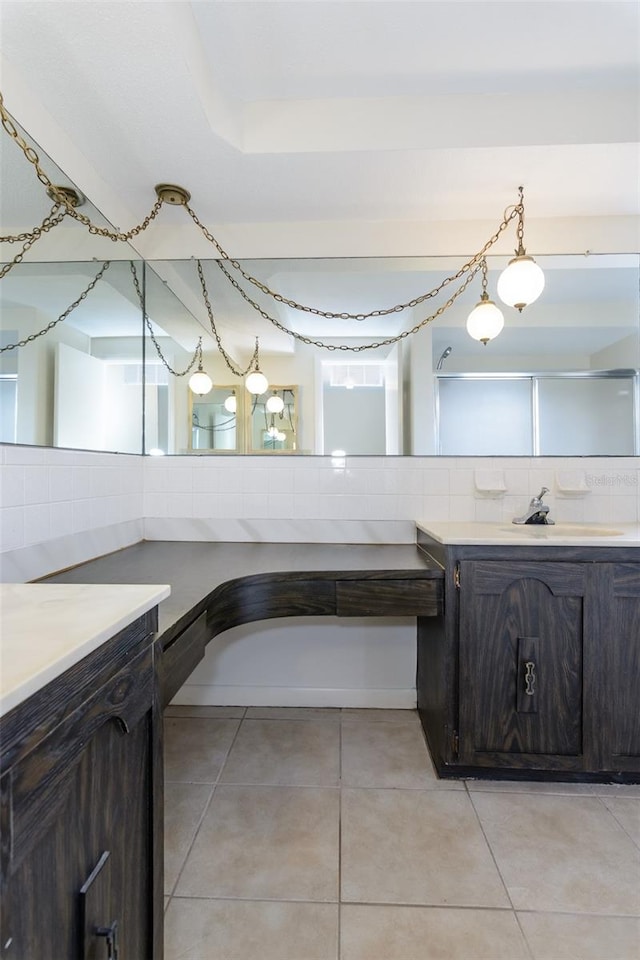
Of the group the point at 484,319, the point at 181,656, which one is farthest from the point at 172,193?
the point at 181,656

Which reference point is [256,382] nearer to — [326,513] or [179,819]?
[326,513]

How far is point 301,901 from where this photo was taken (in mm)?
1239

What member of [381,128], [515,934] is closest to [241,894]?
[515,934]

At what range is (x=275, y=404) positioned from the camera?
88.9 inches

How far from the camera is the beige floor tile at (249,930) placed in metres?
1.10

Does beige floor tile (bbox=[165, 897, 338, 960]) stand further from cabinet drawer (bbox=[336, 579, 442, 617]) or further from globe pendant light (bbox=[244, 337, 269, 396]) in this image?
globe pendant light (bbox=[244, 337, 269, 396])

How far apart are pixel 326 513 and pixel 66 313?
136cm

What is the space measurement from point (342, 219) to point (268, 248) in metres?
0.38

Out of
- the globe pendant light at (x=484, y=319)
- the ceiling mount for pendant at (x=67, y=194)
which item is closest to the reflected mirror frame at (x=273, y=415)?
the globe pendant light at (x=484, y=319)

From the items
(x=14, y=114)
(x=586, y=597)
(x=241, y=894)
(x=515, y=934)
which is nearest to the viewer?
(x=515, y=934)

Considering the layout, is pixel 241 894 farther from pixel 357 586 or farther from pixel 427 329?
pixel 427 329

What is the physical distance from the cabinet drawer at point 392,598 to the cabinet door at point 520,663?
0.38 ft

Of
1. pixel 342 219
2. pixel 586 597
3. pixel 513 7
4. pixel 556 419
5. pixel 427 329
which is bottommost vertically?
pixel 586 597

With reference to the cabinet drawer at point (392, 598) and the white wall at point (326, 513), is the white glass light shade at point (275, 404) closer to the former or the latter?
the white wall at point (326, 513)
